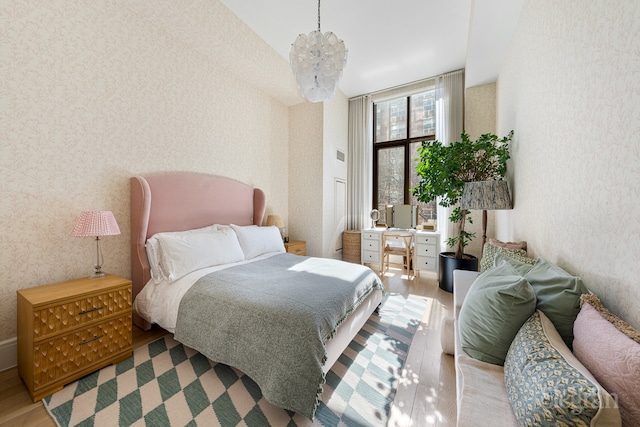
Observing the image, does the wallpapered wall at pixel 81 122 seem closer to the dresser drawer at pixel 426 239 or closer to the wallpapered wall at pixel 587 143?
the wallpapered wall at pixel 587 143

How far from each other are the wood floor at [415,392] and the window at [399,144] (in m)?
2.61

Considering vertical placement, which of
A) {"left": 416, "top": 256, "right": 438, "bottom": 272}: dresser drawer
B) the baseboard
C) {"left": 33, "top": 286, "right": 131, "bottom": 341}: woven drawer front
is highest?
{"left": 33, "top": 286, "right": 131, "bottom": 341}: woven drawer front

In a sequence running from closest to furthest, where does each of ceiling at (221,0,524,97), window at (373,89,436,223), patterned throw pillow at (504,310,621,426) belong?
patterned throw pillow at (504,310,621,426)
ceiling at (221,0,524,97)
window at (373,89,436,223)

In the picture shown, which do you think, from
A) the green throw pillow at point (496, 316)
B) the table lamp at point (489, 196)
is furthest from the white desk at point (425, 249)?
the green throw pillow at point (496, 316)

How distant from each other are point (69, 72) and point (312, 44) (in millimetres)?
1865

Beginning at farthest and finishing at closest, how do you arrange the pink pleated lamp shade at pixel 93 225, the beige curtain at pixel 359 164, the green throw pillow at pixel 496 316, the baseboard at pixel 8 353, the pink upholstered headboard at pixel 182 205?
1. the beige curtain at pixel 359 164
2. the pink upholstered headboard at pixel 182 205
3. the pink pleated lamp shade at pixel 93 225
4. the baseboard at pixel 8 353
5. the green throw pillow at pixel 496 316

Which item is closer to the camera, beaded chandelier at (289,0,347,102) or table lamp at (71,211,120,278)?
table lamp at (71,211,120,278)

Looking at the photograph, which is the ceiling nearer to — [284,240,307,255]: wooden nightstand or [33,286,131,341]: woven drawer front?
[284,240,307,255]: wooden nightstand

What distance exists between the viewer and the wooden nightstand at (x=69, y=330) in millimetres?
1396

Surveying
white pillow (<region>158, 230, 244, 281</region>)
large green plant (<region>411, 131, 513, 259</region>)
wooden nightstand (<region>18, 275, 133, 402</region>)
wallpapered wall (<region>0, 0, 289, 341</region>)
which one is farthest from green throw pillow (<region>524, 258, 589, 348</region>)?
wallpapered wall (<region>0, 0, 289, 341</region>)

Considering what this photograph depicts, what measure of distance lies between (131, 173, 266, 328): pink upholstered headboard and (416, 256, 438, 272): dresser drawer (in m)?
2.45

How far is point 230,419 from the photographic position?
4.19 ft

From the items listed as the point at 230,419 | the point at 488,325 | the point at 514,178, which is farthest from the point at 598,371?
the point at 514,178

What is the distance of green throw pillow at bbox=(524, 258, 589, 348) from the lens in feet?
3.08
